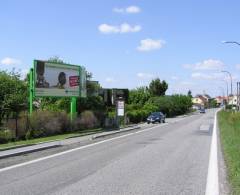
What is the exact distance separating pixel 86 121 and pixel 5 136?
51.1 feet

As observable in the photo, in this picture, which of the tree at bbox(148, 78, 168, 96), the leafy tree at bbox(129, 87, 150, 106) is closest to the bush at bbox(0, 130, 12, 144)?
the leafy tree at bbox(129, 87, 150, 106)

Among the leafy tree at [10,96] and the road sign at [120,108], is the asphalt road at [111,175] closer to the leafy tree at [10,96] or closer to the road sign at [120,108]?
the leafy tree at [10,96]

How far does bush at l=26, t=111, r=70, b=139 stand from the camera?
111 ft

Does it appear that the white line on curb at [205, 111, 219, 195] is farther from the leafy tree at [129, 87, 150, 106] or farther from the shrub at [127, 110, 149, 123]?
the leafy tree at [129, 87, 150, 106]

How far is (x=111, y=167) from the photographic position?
1452 cm

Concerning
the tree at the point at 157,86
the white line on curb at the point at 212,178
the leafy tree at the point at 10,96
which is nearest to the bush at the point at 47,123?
the leafy tree at the point at 10,96

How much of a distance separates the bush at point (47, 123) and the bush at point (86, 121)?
91.6 inches

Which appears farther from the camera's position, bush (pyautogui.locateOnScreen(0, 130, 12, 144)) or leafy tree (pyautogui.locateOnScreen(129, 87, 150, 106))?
leafy tree (pyautogui.locateOnScreen(129, 87, 150, 106))

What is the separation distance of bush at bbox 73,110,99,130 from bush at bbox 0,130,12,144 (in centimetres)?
1131

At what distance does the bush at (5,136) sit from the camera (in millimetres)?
29133

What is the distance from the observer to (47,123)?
117 feet

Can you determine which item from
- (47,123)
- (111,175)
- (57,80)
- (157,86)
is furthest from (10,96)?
(157,86)

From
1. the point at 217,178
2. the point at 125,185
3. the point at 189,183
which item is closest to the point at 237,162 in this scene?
the point at 217,178

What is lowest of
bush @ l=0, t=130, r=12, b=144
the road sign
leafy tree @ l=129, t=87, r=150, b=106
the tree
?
bush @ l=0, t=130, r=12, b=144
